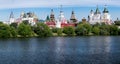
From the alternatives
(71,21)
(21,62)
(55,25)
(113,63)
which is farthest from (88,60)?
(71,21)

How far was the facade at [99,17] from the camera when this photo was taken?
541 feet

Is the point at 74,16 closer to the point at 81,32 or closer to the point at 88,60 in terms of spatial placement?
the point at 81,32

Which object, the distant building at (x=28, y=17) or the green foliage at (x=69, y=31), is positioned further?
the distant building at (x=28, y=17)

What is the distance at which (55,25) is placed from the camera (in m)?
145

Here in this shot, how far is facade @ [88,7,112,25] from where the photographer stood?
16475cm

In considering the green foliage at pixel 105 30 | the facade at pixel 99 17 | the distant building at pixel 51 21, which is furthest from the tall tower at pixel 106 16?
the green foliage at pixel 105 30

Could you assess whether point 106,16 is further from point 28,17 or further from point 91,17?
point 28,17

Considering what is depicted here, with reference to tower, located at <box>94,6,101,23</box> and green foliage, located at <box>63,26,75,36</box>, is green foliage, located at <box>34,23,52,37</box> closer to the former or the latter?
green foliage, located at <box>63,26,75,36</box>

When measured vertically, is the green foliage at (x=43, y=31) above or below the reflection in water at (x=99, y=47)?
below

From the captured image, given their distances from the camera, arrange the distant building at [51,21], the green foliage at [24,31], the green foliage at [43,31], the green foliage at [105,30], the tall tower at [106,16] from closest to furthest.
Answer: the green foliage at [24,31] < the green foliage at [43,31] < the green foliage at [105,30] < the distant building at [51,21] < the tall tower at [106,16]

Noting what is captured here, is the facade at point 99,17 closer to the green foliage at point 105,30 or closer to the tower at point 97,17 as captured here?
the tower at point 97,17

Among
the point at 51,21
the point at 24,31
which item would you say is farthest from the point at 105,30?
the point at 51,21

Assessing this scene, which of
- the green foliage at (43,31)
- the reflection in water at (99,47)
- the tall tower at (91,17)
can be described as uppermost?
the reflection in water at (99,47)

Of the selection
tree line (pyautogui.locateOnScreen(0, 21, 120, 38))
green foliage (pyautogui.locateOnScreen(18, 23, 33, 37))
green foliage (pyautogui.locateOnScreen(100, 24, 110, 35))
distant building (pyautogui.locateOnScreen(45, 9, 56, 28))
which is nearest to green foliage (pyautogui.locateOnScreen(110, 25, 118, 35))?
tree line (pyautogui.locateOnScreen(0, 21, 120, 38))
